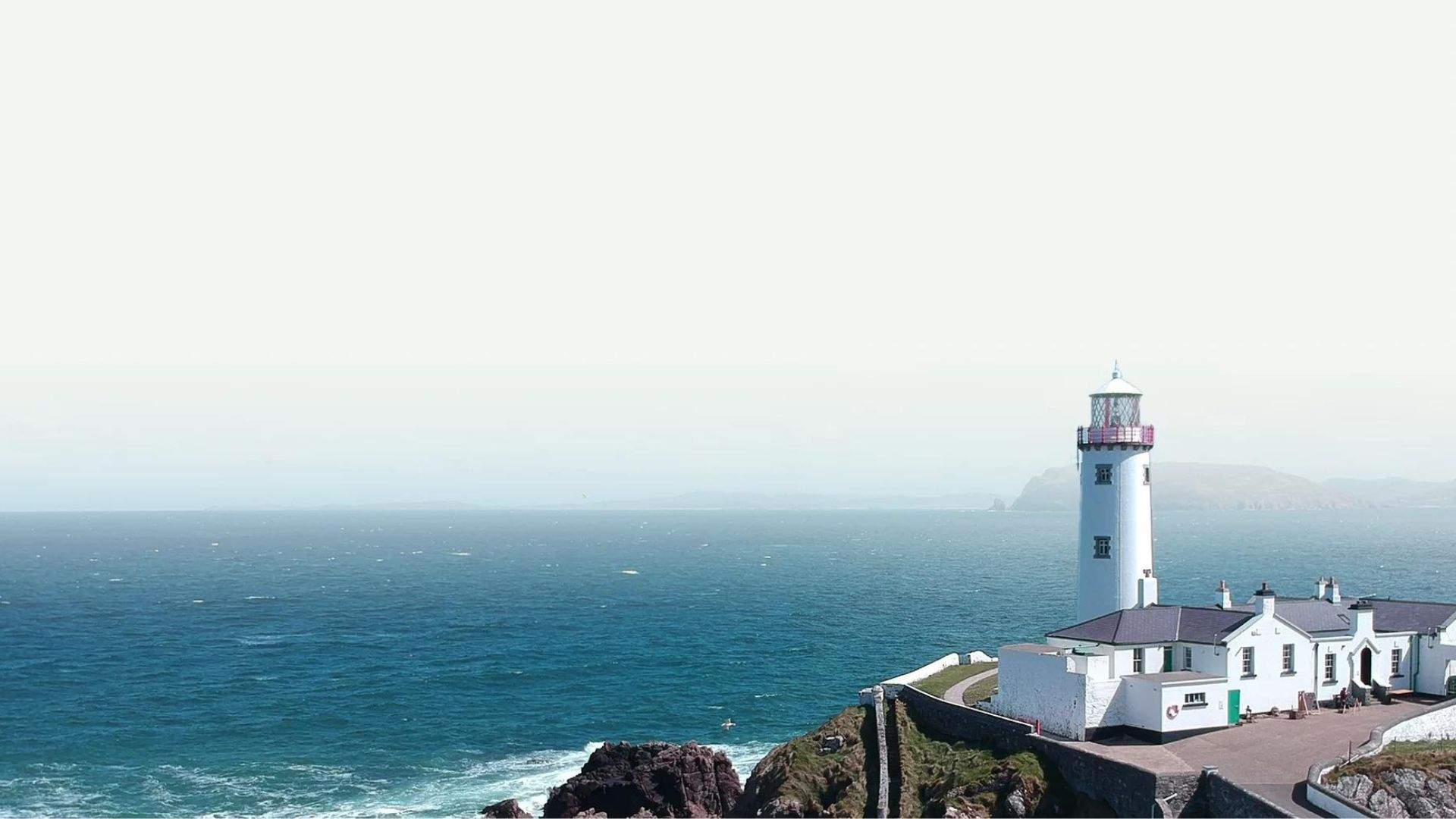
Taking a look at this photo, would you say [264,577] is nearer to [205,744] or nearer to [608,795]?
[205,744]

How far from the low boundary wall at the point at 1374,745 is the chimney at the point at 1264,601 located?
4.75 meters

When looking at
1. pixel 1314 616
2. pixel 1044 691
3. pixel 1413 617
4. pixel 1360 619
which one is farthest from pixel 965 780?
pixel 1413 617

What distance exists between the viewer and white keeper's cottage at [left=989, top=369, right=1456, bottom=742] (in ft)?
118

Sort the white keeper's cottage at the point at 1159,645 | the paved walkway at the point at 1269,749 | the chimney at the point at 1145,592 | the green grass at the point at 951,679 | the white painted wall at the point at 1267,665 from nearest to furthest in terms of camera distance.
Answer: the paved walkway at the point at 1269,749
the white keeper's cottage at the point at 1159,645
the white painted wall at the point at 1267,665
the chimney at the point at 1145,592
the green grass at the point at 951,679

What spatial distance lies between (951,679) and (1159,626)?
12.6 metres

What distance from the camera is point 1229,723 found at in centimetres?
3619

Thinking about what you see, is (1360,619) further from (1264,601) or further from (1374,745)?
(1374,745)

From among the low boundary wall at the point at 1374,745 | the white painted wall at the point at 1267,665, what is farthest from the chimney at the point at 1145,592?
the low boundary wall at the point at 1374,745

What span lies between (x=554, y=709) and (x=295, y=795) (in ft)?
56.6

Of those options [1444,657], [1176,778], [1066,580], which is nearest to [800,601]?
[1066,580]

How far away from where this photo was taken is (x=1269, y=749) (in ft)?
108

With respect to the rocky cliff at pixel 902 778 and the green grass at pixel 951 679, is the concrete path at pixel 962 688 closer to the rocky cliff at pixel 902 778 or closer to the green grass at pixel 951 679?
the green grass at pixel 951 679

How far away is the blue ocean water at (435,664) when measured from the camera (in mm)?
48062

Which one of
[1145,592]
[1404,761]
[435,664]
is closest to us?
[1404,761]
